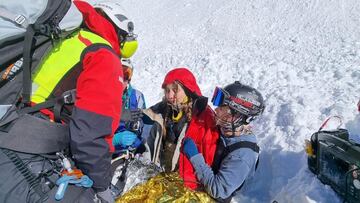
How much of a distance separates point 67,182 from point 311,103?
4.36 metres

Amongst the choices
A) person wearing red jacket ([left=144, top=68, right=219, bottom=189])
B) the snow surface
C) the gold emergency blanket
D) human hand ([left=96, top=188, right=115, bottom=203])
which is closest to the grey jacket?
the gold emergency blanket

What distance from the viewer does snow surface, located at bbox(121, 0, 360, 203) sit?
5039mm

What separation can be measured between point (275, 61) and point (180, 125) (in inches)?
194

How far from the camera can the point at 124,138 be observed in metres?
4.94

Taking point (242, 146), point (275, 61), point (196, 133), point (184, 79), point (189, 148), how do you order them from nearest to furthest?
1. point (242, 146)
2. point (189, 148)
3. point (196, 133)
4. point (184, 79)
5. point (275, 61)

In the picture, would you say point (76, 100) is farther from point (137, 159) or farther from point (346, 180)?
point (137, 159)

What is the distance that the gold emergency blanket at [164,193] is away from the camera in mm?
4023

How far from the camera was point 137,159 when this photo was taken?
18.6ft

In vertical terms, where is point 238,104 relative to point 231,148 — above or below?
above

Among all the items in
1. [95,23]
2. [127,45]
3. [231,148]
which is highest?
[95,23]

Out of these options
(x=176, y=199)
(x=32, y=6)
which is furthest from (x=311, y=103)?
(x=32, y=6)

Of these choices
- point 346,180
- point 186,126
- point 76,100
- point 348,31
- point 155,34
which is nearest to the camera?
point 76,100

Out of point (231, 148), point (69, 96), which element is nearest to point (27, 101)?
point (69, 96)

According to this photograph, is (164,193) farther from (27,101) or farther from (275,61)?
(275,61)
